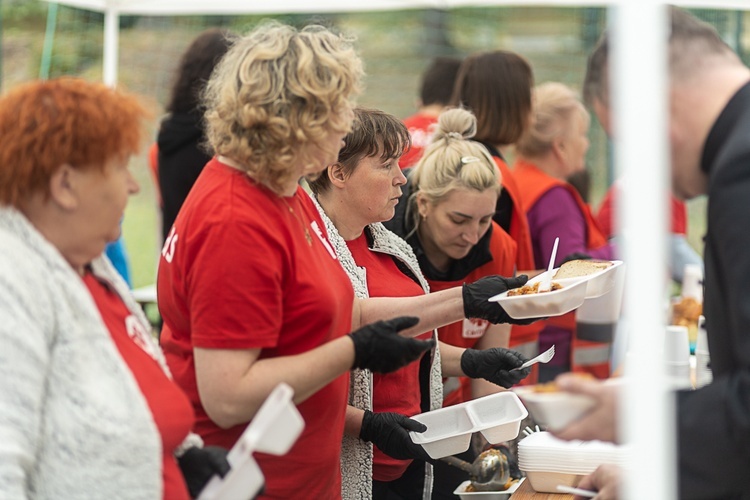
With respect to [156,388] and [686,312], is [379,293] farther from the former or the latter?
[686,312]

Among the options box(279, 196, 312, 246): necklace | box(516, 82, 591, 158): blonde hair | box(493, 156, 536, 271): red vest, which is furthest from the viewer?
box(516, 82, 591, 158): blonde hair

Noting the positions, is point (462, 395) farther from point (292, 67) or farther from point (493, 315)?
point (292, 67)

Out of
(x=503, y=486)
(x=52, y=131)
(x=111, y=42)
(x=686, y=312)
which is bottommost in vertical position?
(x=503, y=486)

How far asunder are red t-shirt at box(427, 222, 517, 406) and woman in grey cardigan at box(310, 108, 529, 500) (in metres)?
0.27

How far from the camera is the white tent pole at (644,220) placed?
1.17 meters

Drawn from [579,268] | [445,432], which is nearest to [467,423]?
[445,432]

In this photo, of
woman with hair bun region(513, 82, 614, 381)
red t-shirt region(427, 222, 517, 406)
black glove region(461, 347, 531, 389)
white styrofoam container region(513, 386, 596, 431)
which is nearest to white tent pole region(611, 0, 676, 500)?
white styrofoam container region(513, 386, 596, 431)

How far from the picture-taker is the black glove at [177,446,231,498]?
1583mm

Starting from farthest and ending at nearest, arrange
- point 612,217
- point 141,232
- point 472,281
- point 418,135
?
point 141,232
point 612,217
point 418,135
point 472,281

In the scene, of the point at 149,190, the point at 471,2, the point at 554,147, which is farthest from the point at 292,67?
the point at 149,190

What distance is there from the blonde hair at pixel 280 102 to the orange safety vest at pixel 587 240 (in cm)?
205

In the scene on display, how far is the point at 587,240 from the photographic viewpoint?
376 cm

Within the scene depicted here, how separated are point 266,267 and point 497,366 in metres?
0.97

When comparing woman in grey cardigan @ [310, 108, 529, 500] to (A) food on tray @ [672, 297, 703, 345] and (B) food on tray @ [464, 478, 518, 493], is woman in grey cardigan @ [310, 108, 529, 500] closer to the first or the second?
(B) food on tray @ [464, 478, 518, 493]
